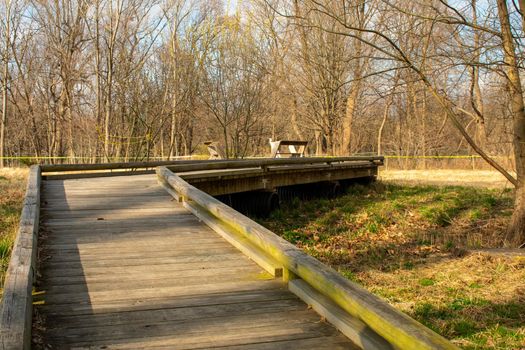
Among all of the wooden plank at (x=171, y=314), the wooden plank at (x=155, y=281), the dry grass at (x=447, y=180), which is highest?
the wooden plank at (x=155, y=281)

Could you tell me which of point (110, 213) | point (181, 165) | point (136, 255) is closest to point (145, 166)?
point (181, 165)

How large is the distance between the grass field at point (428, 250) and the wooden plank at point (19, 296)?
14.1 feet

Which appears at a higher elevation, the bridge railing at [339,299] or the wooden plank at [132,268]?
the bridge railing at [339,299]

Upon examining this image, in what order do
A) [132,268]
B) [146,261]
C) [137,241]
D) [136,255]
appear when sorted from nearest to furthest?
[132,268]
[146,261]
[136,255]
[137,241]

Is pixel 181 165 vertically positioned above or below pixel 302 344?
above

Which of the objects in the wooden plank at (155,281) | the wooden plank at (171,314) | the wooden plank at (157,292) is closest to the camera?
the wooden plank at (171,314)

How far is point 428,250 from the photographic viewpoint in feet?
36.2

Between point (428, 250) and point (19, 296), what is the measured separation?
934cm

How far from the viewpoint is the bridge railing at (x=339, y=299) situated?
8.51 ft

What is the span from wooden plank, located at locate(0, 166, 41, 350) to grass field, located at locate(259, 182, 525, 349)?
4302mm

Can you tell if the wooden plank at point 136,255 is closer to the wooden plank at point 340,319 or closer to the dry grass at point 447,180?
the wooden plank at point 340,319

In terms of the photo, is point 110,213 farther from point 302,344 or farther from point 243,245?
point 302,344

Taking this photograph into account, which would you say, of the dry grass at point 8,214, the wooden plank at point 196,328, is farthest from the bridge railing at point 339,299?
the dry grass at point 8,214

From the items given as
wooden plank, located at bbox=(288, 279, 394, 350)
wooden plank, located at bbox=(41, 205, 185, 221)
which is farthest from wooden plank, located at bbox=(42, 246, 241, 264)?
wooden plank, located at bbox=(41, 205, 185, 221)
